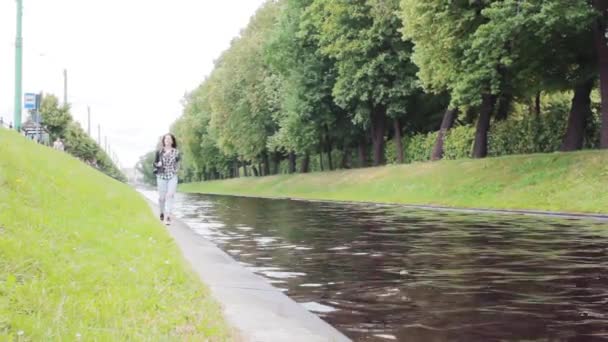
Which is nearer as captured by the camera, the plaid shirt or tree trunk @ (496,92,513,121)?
the plaid shirt

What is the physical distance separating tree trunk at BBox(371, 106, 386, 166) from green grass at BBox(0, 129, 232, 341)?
113ft

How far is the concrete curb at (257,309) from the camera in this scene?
223 inches

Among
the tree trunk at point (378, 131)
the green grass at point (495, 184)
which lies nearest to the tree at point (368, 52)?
the tree trunk at point (378, 131)

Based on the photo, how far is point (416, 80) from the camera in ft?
126

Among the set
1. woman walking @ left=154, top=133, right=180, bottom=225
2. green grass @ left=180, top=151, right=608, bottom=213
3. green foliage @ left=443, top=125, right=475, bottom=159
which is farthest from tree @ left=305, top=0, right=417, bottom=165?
woman walking @ left=154, top=133, right=180, bottom=225

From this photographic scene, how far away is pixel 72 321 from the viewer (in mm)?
4977

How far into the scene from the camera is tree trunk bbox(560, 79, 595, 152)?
27.9 metres

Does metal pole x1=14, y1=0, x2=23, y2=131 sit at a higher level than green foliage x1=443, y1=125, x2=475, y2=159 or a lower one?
higher

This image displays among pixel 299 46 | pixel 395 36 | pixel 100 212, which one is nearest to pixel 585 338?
pixel 100 212

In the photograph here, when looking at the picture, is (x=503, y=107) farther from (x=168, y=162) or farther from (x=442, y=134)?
(x=168, y=162)

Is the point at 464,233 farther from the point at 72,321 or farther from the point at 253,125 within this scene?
the point at 253,125

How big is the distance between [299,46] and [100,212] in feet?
116

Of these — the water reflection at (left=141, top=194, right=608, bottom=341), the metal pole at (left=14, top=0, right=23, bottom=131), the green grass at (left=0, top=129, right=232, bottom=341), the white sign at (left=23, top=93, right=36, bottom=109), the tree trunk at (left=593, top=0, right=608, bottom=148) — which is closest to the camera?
the green grass at (left=0, top=129, right=232, bottom=341)

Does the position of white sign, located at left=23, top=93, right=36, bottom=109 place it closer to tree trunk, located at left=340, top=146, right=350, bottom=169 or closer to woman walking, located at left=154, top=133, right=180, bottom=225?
tree trunk, located at left=340, top=146, right=350, bottom=169
